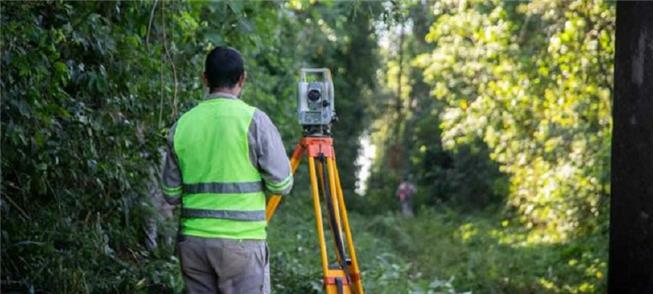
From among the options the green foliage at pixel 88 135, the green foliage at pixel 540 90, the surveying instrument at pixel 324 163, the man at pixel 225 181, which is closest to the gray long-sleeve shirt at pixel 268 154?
the man at pixel 225 181

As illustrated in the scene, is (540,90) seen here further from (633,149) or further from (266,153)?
(266,153)

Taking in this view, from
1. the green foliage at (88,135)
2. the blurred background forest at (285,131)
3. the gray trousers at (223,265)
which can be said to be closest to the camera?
the gray trousers at (223,265)

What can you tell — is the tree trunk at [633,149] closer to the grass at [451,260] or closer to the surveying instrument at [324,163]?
the surveying instrument at [324,163]

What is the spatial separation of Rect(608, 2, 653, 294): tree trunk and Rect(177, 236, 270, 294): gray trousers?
2.34 metres

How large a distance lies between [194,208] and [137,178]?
8.66 feet

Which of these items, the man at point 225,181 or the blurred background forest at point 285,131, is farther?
the blurred background forest at point 285,131

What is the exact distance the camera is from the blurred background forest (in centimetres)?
502

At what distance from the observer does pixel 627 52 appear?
471cm

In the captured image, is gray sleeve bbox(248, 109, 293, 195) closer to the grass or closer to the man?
the man

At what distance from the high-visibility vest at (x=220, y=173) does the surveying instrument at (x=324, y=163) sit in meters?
0.65

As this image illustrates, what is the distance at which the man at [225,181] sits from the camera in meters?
3.24

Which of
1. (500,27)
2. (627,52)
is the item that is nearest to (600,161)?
(500,27)

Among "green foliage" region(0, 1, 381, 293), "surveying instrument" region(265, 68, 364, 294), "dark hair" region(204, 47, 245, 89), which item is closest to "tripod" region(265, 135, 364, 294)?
"surveying instrument" region(265, 68, 364, 294)

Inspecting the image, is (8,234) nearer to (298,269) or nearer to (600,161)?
(298,269)
